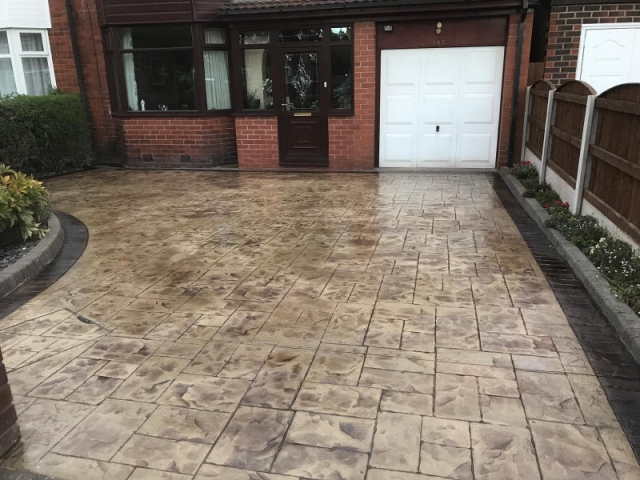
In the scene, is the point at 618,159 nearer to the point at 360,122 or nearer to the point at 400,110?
the point at 400,110

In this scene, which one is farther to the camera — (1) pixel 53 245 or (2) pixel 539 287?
(1) pixel 53 245

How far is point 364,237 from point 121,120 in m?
7.58

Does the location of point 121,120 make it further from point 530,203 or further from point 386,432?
point 386,432

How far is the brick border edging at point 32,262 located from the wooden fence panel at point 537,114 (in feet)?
22.2

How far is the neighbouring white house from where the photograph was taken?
10844mm

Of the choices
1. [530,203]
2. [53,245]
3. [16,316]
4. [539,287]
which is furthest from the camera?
[530,203]

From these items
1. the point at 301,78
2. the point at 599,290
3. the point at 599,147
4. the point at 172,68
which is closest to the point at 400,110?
the point at 301,78

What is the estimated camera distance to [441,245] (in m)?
5.65

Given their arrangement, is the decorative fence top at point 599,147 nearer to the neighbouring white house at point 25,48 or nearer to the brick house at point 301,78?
the brick house at point 301,78

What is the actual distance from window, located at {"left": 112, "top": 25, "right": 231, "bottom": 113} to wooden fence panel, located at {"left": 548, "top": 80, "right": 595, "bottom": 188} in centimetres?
662

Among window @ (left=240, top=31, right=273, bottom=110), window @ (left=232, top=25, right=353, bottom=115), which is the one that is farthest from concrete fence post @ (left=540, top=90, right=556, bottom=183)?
window @ (left=240, top=31, right=273, bottom=110)

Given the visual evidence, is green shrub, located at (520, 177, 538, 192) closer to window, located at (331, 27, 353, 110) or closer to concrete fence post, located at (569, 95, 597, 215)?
concrete fence post, located at (569, 95, 597, 215)

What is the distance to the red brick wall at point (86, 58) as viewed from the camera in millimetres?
11039

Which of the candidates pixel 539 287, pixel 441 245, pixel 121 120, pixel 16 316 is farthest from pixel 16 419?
pixel 121 120
